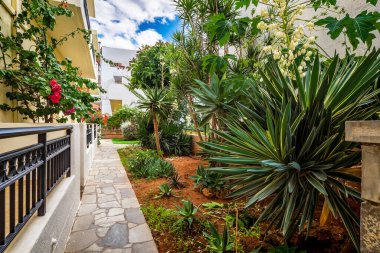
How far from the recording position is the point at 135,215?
11.8 ft

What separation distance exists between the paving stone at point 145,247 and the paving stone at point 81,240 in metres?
0.60

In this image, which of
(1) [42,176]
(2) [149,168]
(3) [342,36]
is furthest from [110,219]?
(3) [342,36]

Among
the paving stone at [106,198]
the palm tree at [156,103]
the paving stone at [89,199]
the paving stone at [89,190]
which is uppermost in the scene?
the palm tree at [156,103]

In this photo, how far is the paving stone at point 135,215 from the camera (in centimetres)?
340

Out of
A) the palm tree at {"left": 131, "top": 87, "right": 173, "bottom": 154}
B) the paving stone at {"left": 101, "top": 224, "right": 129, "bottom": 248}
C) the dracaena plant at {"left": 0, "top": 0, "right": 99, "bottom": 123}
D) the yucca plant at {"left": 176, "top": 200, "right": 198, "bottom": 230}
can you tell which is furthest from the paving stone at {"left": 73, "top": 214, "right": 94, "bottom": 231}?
the palm tree at {"left": 131, "top": 87, "right": 173, "bottom": 154}

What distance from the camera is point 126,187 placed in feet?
16.8

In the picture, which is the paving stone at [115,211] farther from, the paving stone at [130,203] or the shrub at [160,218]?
the shrub at [160,218]

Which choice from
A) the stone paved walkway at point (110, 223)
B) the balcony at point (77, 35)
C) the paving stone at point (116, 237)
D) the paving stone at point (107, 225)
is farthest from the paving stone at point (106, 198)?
the balcony at point (77, 35)

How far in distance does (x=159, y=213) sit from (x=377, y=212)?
10.3 ft

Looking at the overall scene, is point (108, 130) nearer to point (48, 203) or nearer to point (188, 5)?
point (188, 5)

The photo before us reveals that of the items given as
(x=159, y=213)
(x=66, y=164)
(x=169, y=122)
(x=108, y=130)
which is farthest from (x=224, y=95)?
(x=108, y=130)

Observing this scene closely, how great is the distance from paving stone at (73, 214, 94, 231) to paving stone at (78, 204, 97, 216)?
154mm

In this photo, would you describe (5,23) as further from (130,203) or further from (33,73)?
(130,203)

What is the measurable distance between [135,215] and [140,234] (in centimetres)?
64
